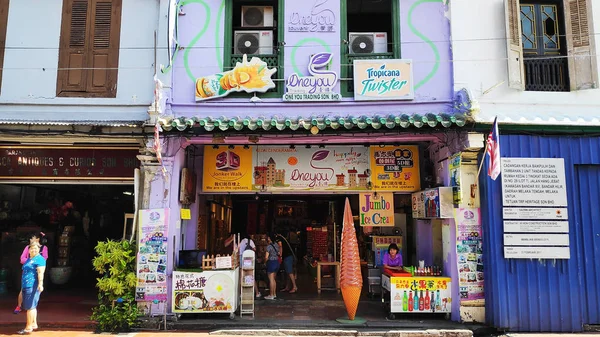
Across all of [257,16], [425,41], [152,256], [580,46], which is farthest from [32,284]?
[580,46]

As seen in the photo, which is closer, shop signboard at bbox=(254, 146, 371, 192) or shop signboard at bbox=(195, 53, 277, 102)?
shop signboard at bbox=(195, 53, 277, 102)

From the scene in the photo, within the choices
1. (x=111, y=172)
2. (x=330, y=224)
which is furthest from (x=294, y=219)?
(x=111, y=172)

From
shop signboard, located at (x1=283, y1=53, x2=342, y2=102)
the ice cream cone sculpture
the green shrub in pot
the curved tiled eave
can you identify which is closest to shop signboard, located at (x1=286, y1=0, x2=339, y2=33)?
shop signboard, located at (x1=283, y1=53, x2=342, y2=102)

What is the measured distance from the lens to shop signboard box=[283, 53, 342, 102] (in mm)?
9422

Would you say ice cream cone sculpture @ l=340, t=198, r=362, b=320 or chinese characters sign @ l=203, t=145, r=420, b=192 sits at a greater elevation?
chinese characters sign @ l=203, t=145, r=420, b=192

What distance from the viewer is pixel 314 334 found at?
8.09m

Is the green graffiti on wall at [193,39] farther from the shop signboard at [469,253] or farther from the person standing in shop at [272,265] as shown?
the shop signboard at [469,253]

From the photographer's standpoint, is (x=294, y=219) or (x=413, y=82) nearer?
(x=413, y=82)

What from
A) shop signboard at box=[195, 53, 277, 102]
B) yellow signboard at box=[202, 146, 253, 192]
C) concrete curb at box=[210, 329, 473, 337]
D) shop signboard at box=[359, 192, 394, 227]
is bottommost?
concrete curb at box=[210, 329, 473, 337]

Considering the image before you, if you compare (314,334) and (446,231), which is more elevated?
(446,231)

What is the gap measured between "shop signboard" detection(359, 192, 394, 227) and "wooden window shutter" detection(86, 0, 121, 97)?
627 cm

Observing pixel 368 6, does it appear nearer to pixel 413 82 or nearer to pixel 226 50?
pixel 413 82

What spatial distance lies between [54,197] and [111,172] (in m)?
4.80

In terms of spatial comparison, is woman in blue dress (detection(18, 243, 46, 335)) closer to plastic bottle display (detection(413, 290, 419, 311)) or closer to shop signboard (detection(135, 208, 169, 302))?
shop signboard (detection(135, 208, 169, 302))
